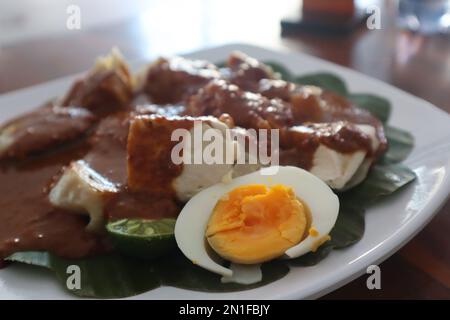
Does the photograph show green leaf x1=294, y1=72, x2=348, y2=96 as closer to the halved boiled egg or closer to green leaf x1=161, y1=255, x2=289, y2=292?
the halved boiled egg

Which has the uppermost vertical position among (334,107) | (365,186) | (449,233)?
(334,107)

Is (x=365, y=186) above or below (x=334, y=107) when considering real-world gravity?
below

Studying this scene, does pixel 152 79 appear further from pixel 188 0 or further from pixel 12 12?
pixel 12 12

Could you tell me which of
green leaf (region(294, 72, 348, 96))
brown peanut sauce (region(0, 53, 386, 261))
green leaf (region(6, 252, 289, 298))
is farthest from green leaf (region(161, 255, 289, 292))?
green leaf (region(294, 72, 348, 96))

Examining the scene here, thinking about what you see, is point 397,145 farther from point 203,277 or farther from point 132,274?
point 132,274

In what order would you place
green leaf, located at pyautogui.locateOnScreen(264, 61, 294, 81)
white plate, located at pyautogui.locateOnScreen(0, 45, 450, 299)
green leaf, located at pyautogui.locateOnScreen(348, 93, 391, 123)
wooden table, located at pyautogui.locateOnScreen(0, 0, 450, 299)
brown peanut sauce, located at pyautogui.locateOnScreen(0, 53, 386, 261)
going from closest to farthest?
1. white plate, located at pyautogui.locateOnScreen(0, 45, 450, 299)
2. brown peanut sauce, located at pyautogui.locateOnScreen(0, 53, 386, 261)
3. green leaf, located at pyautogui.locateOnScreen(348, 93, 391, 123)
4. green leaf, located at pyautogui.locateOnScreen(264, 61, 294, 81)
5. wooden table, located at pyautogui.locateOnScreen(0, 0, 450, 299)

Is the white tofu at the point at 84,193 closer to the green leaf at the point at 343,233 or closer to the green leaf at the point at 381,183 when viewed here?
the green leaf at the point at 343,233

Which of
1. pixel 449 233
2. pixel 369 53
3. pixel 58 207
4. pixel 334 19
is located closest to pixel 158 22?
pixel 334 19
